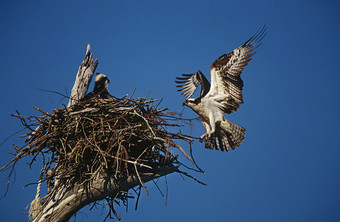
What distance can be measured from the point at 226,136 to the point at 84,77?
1.54 m

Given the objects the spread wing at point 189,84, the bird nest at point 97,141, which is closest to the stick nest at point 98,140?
the bird nest at point 97,141

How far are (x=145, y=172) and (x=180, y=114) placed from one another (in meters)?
0.59

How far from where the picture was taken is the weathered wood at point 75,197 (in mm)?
1923

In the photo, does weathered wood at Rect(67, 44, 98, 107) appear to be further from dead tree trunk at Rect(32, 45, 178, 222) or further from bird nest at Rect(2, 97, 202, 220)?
dead tree trunk at Rect(32, 45, 178, 222)

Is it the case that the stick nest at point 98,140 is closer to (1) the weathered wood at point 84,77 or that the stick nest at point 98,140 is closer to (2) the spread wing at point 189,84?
(1) the weathered wood at point 84,77

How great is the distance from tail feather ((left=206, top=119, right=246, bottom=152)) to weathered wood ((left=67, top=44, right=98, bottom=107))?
1.36 metres

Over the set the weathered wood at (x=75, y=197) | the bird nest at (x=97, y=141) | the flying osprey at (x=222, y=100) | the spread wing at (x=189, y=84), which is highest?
the spread wing at (x=189, y=84)

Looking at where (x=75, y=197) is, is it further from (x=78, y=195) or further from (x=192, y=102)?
(x=192, y=102)

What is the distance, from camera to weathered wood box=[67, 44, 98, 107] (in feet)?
9.51

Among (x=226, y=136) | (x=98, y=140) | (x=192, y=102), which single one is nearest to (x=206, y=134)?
(x=226, y=136)

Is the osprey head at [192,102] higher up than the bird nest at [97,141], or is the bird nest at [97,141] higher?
the osprey head at [192,102]

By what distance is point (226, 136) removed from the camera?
9.72 feet

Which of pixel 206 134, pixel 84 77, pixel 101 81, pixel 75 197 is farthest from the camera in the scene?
pixel 101 81

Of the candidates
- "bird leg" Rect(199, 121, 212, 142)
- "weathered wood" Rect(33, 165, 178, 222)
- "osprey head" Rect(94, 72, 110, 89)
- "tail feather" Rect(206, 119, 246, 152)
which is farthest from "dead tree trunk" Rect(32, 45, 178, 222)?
"osprey head" Rect(94, 72, 110, 89)
